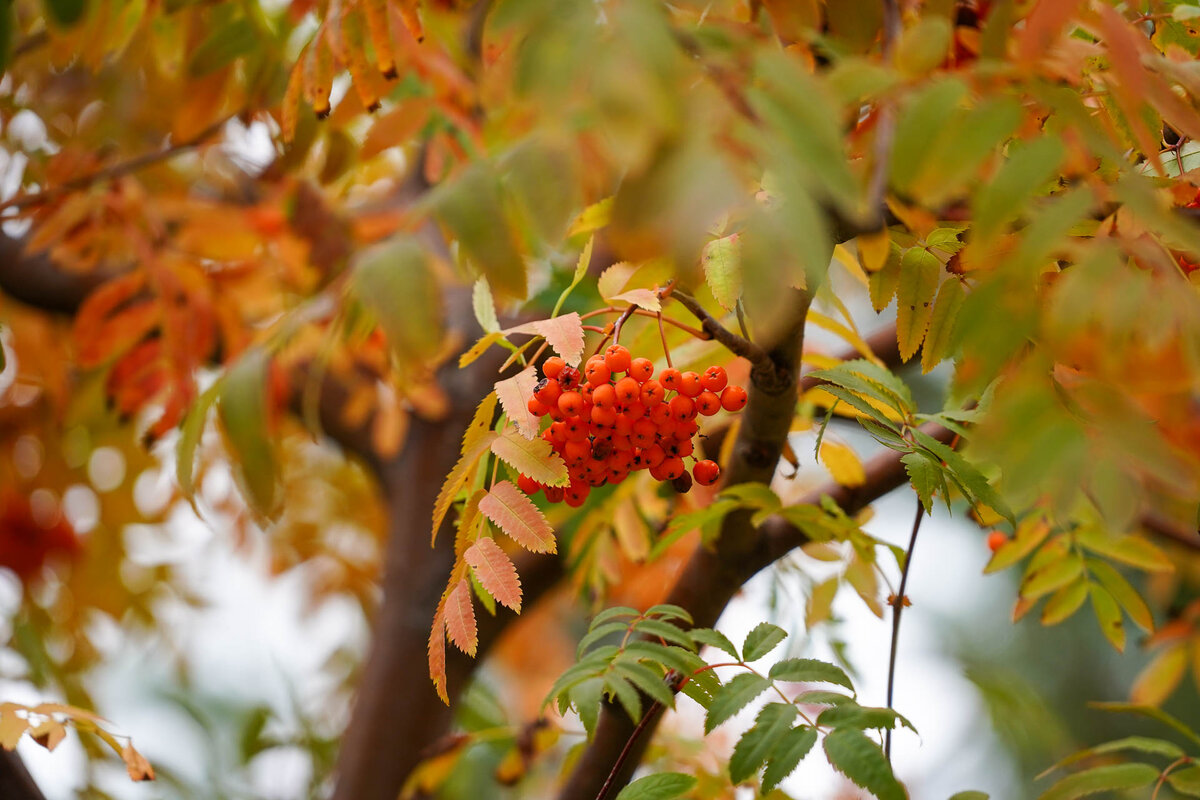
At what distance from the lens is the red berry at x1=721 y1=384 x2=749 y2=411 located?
787 mm

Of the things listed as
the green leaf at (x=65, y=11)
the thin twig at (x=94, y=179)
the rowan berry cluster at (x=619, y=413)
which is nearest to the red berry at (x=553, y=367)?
the rowan berry cluster at (x=619, y=413)

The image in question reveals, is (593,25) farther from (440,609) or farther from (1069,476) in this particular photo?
(440,609)

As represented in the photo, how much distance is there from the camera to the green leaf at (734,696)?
0.67 metres

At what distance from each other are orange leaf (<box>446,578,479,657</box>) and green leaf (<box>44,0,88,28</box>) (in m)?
0.52

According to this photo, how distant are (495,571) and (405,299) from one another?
0.26 meters

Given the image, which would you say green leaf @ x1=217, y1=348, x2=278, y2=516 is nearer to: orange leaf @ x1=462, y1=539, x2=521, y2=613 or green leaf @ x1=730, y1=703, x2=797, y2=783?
orange leaf @ x1=462, y1=539, x2=521, y2=613

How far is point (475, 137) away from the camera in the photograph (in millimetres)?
1381

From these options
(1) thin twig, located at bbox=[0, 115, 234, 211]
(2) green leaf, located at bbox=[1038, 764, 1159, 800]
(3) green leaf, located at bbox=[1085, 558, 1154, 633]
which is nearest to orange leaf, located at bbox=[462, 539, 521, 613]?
(2) green leaf, located at bbox=[1038, 764, 1159, 800]

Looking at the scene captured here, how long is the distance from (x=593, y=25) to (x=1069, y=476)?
1.16 feet

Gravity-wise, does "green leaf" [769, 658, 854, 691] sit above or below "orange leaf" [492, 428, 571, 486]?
below

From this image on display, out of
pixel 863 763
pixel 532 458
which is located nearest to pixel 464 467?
pixel 532 458

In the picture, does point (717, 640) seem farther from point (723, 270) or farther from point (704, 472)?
point (723, 270)

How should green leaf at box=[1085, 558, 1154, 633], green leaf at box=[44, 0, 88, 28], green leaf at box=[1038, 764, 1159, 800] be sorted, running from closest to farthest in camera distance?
green leaf at box=[44, 0, 88, 28] < green leaf at box=[1038, 764, 1159, 800] < green leaf at box=[1085, 558, 1154, 633]

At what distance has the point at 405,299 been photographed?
0.55 metres
